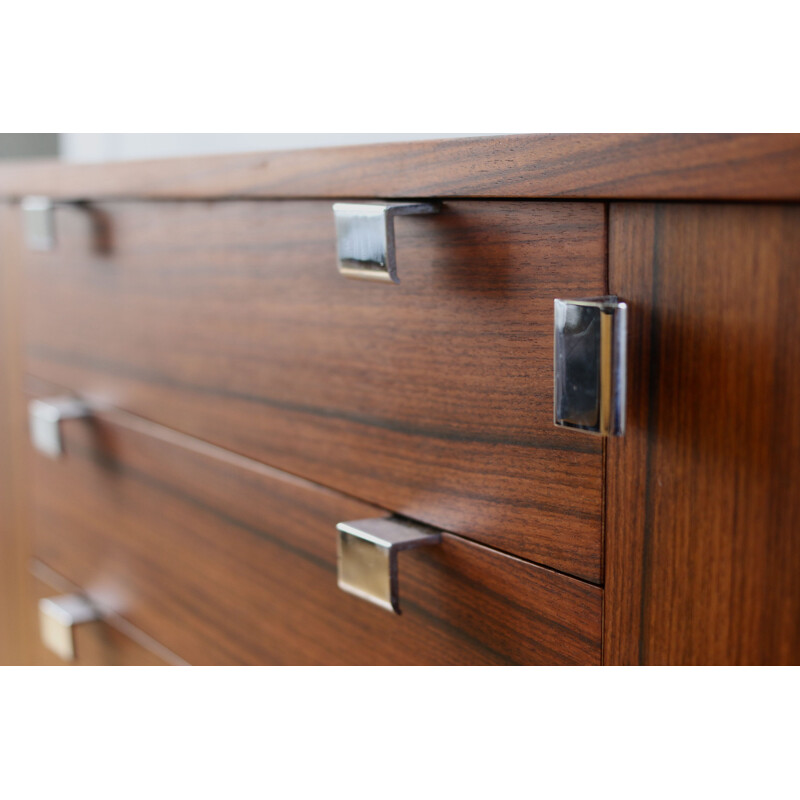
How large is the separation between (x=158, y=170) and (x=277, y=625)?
10.5 inches

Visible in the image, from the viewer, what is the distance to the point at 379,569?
0.43 meters

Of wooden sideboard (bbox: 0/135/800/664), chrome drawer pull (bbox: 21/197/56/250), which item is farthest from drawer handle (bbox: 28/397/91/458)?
chrome drawer pull (bbox: 21/197/56/250)

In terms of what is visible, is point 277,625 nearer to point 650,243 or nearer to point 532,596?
point 532,596

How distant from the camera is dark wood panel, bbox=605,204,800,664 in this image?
29cm

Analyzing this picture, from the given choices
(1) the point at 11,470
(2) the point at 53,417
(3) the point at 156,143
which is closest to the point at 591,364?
(2) the point at 53,417

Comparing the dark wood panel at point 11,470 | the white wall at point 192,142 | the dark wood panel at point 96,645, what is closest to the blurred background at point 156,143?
the white wall at point 192,142

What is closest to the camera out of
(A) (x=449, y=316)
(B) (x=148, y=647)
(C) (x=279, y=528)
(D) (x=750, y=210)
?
(D) (x=750, y=210)

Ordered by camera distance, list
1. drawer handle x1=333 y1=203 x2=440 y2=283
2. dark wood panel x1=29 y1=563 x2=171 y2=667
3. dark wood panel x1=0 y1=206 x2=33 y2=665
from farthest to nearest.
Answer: dark wood panel x1=0 y1=206 x2=33 y2=665, dark wood panel x1=29 y1=563 x2=171 y2=667, drawer handle x1=333 y1=203 x2=440 y2=283

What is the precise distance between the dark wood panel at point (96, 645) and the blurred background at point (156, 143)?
1.05ft

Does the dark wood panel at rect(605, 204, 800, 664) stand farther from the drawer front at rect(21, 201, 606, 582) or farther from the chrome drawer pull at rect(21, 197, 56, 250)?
the chrome drawer pull at rect(21, 197, 56, 250)

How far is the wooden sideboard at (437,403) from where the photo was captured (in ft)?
0.99

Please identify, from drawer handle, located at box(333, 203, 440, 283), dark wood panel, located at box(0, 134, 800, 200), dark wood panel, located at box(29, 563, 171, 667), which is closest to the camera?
dark wood panel, located at box(0, 134, 800, 200)

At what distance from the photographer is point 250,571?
1.85 ft
